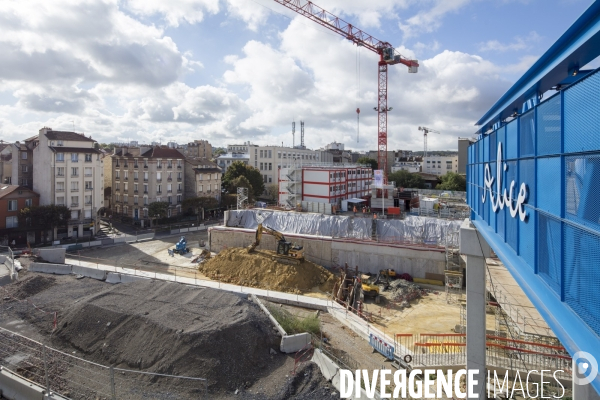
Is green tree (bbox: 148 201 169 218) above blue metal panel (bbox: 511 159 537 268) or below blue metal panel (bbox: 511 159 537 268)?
below

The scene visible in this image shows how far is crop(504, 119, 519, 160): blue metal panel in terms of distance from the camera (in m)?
6.55

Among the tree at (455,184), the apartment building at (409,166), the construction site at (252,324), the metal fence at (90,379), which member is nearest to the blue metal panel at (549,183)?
the construction site at (252,324)

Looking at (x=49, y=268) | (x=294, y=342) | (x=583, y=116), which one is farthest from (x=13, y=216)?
(x=583, y=116)

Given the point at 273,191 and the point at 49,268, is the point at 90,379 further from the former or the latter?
the point at 273,191

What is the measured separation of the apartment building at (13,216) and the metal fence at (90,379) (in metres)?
27.1

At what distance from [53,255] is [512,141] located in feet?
98.0

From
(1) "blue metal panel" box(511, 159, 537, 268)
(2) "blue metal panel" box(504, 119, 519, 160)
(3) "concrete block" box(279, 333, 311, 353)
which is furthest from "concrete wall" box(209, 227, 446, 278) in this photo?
(1) "blue metal panel" box(511, 159, 537, 268)

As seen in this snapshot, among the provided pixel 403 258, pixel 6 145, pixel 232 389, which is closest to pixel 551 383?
pixel 232 389

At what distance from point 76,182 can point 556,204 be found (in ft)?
148

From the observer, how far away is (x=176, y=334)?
44.5 feet

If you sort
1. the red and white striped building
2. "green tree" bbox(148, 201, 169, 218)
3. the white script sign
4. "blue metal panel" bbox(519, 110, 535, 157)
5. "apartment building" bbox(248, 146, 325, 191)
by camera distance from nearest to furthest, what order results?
1. "blue metal panel" bbox(519, 110, 535, 157)
2. the white script sign
3. the red and white striped building
4. "green tree" bbox(148, 201, 169, 218)
5. "apartment building" bbox(248, 146, 325, 191)

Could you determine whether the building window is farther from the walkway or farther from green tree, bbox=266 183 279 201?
the walkway

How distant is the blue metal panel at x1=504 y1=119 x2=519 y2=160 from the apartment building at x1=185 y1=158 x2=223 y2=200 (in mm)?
47066

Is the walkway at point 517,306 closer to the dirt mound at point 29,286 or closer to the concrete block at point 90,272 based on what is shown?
the concrete block at point 90,272
